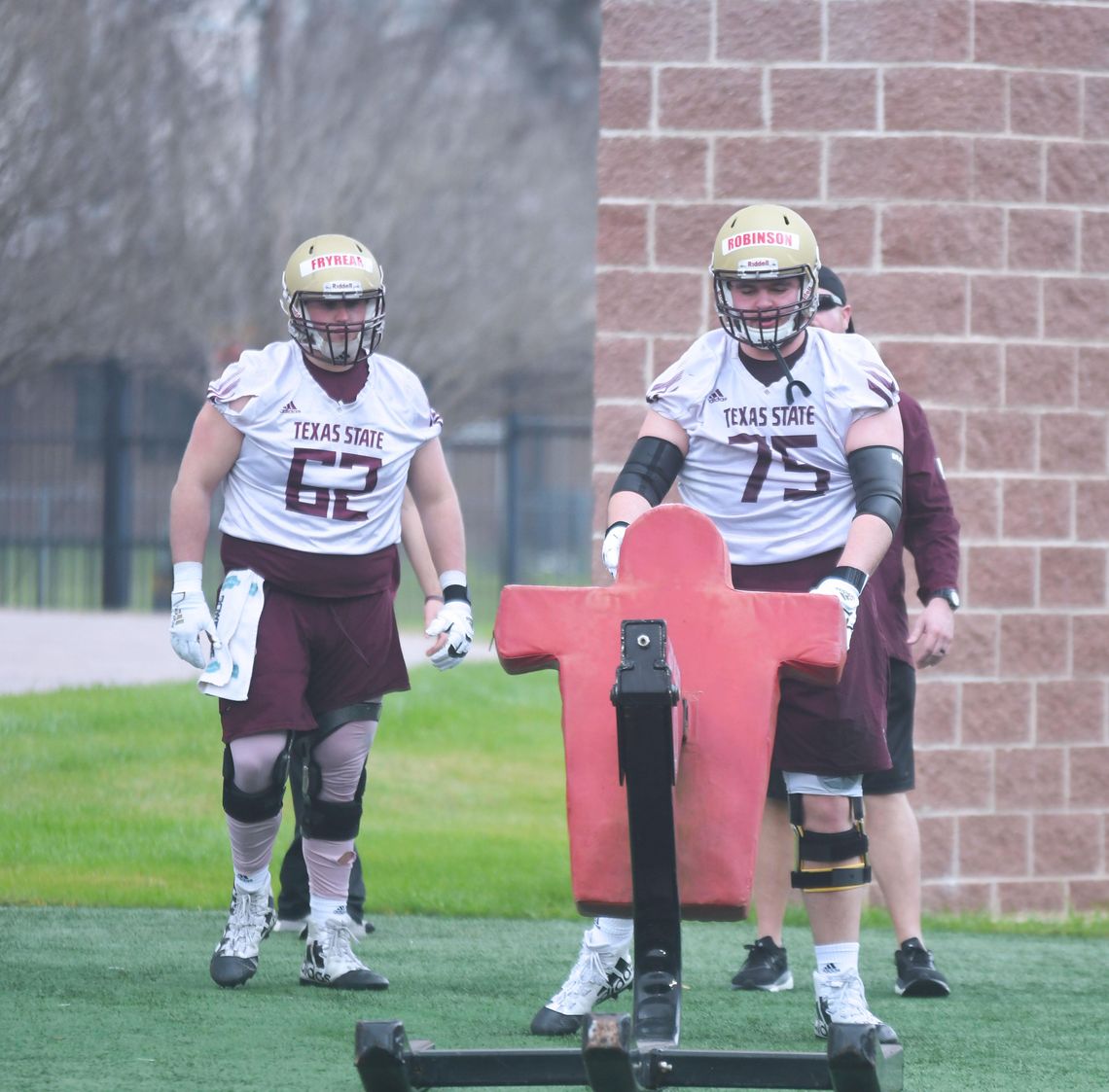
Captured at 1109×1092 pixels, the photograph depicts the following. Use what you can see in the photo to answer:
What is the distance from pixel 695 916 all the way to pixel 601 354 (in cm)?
355

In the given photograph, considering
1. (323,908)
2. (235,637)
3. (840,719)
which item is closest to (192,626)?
(235,637)

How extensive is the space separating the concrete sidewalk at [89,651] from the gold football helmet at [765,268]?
700 cm

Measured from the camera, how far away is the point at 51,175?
1411 centimetres

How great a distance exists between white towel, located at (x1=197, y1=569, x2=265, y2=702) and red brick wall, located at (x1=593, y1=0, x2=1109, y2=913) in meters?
2.00

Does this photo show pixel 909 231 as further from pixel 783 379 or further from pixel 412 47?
pixel 412 47

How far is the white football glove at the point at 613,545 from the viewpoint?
178 inches

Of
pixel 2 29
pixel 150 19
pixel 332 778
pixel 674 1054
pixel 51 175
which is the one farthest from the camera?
pixel 150 19

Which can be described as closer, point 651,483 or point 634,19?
point 651,483

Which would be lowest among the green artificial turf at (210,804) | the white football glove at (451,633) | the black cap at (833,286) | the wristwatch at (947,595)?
the green artificial turf at (210,804)

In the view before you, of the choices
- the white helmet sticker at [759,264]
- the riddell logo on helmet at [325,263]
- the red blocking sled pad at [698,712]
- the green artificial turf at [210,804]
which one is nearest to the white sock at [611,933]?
the red blocking sled pad at [698,712]

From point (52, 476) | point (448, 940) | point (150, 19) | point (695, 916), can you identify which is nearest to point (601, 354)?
point (448, 940)

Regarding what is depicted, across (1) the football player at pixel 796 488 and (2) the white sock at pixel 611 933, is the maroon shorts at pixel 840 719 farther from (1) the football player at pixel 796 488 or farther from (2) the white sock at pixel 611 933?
(2) the white sock at pixel 611 933

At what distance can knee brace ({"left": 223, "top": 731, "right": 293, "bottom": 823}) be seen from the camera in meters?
5.60

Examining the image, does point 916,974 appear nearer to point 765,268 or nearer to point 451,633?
point 451,633
